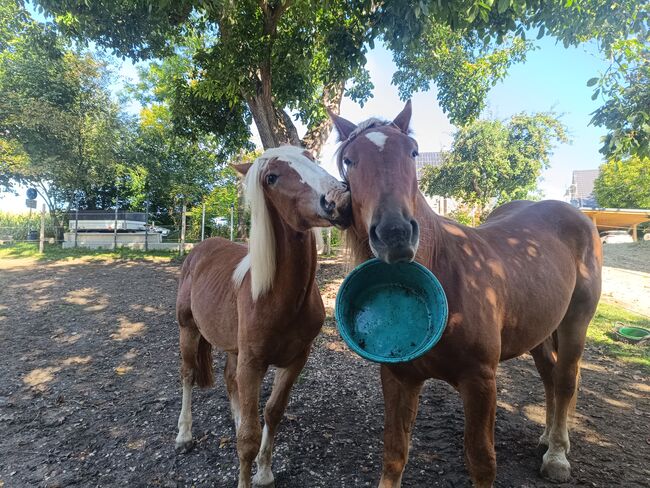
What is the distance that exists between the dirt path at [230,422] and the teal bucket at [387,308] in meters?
1.31

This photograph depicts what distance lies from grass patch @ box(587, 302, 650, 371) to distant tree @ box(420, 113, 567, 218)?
11.1m

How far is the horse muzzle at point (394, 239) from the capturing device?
1438 mm

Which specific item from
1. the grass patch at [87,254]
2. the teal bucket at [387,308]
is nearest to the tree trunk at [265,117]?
the teal bucket at [387,308]

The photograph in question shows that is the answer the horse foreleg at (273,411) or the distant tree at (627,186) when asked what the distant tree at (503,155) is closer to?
the distant tree at (627,186)

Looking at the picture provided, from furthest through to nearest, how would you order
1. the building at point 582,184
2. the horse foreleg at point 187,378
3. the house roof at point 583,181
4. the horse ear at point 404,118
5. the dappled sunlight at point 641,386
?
the house roof at point 583,181 → the building at point 582,184 → the dappled sunlight at point 641,386 → the horse foreleg at point 187,378 → the horse ear at point 404,118

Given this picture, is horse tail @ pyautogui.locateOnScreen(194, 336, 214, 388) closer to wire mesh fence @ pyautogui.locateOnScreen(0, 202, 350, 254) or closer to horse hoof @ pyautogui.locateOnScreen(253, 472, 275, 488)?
horse hoof @ pyautogui.locateOnScreen(253, 472, 275, 488)

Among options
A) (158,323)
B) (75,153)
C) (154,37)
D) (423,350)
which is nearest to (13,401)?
(158,323)

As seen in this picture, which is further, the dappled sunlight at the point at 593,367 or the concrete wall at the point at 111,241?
the concrete wall at the point at 111,241

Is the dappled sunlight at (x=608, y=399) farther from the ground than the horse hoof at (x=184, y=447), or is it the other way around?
the dappled sunlight at (x=608, y=399)

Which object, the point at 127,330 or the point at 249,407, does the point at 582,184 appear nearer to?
the point at 127,330

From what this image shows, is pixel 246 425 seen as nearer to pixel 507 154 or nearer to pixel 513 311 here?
pixel 513 311

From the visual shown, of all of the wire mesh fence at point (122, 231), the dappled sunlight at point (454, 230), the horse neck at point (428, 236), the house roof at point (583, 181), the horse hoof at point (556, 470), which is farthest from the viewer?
the house roof at point (583, 181)

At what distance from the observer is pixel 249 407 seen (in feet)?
7.46

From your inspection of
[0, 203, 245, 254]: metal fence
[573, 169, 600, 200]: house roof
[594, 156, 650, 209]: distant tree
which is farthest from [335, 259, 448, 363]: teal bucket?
[573, 169, 600, 200]: house roof
